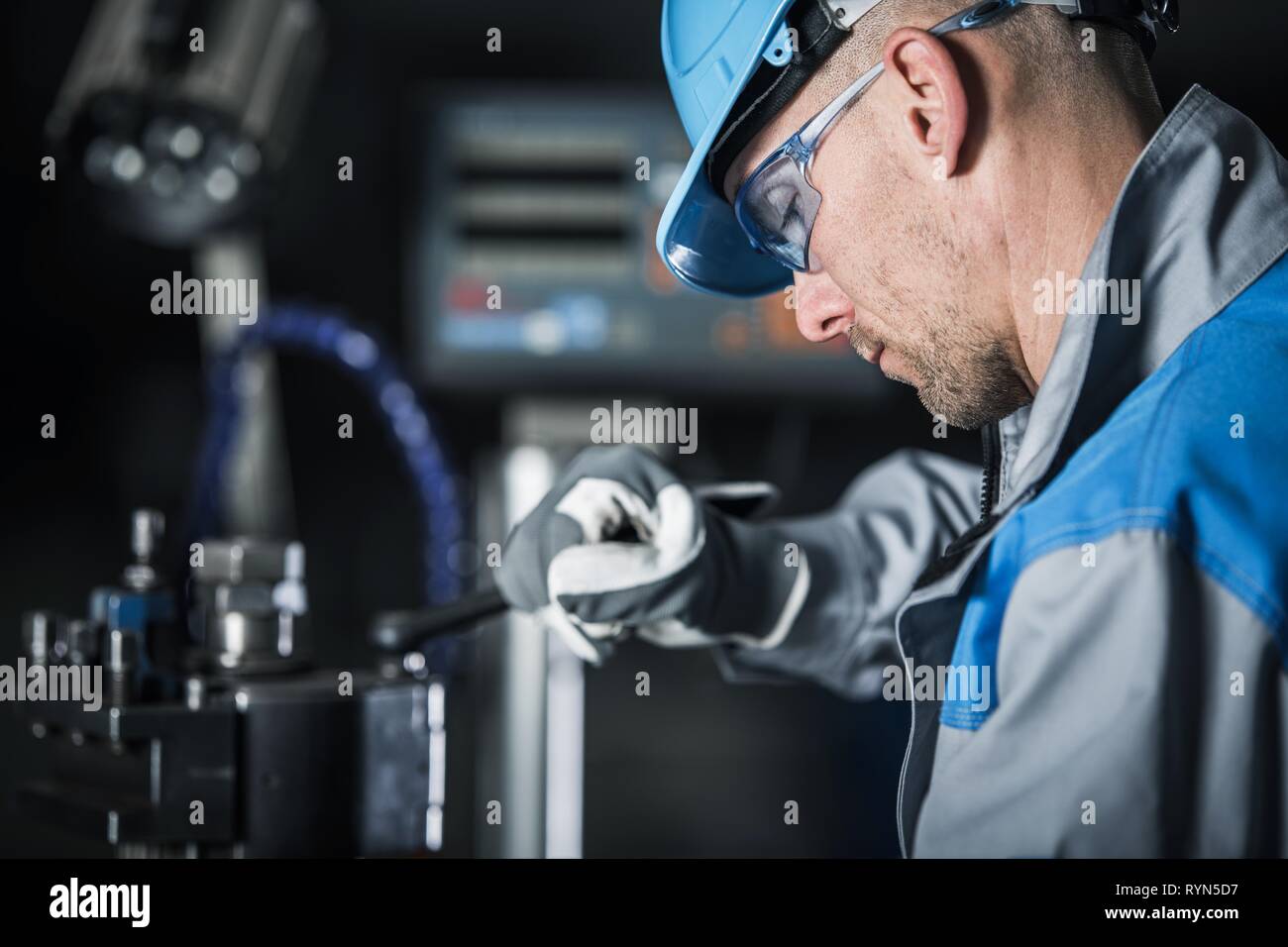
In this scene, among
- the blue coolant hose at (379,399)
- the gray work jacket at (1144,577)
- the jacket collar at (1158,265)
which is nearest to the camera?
the gray work jacket at (1144,577)

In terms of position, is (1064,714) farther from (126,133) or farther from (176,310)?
(176,310)

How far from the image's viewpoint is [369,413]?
1.95 meters

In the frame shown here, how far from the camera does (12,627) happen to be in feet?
5.97

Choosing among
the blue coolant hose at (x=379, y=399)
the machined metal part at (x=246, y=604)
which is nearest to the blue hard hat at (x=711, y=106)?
the machined metal part at (x=246, y=604)

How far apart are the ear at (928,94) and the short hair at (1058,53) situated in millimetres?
26

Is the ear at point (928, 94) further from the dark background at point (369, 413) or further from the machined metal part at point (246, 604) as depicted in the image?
the dark background at point (369, 413)

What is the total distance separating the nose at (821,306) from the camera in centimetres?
91

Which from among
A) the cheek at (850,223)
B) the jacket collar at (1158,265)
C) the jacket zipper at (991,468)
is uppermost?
the cheek at (850,223)

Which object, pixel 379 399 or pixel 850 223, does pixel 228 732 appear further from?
pixel 379 399

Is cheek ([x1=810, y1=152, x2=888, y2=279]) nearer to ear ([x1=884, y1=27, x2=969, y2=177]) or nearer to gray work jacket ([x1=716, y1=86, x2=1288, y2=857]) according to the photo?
ear ([x1=884, y1=27, x2=969, y2=177])

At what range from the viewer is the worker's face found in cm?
77

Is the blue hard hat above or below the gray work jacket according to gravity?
above

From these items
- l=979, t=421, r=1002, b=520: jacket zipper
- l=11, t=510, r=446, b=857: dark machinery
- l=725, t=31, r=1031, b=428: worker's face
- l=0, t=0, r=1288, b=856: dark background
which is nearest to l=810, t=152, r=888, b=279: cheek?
l=725, t=31, r=1031, b=428: worker's face

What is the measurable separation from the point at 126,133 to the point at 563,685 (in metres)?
0.84
